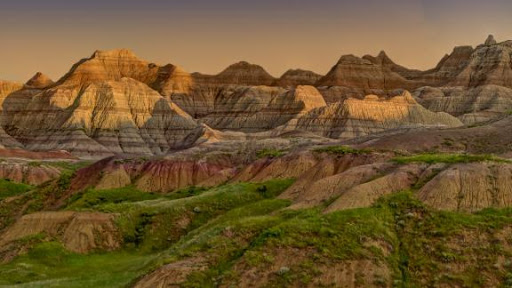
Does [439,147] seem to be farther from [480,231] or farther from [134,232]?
[480,231]

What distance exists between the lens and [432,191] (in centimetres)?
3400

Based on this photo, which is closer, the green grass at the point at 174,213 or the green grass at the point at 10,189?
the green grass at the point at 174,213

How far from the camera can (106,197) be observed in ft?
235

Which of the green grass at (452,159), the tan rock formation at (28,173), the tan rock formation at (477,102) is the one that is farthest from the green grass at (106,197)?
the tan rock formation at (477,102)

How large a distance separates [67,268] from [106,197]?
2980cm

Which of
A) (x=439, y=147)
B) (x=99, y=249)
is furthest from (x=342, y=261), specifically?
(x=439, y=147)

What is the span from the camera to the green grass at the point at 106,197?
66525 millimetres

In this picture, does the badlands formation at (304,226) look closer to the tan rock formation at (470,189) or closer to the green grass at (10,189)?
the tan rock formation at (470,189)

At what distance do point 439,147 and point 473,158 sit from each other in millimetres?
29855

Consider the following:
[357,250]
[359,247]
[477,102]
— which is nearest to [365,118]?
[477,102]

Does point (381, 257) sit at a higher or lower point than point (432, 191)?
lower

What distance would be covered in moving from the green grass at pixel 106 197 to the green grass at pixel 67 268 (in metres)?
18.0

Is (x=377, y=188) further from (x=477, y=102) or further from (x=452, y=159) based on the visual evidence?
(x=477, y=102)

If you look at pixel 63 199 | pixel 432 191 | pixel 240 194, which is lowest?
pixel 63 199
